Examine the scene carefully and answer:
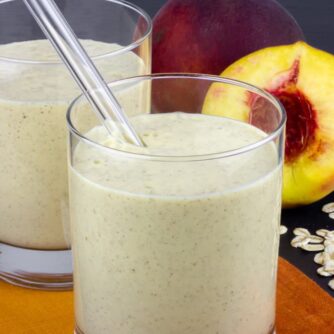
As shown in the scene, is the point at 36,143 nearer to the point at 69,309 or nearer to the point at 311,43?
the point at 69,309

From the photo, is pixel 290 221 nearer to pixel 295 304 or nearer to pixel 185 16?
pixel 295 304

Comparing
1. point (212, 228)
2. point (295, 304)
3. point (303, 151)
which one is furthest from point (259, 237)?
point (303, 151)

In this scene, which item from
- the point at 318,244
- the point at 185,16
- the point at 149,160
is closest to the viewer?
the point at 149,160

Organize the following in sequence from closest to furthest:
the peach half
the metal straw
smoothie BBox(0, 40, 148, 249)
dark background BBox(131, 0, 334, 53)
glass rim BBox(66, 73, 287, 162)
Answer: glass rim BBox(66, 73, 287, 162), the metal straw, smoothie BBox(0, 40, 148, 249), the peach half, dark background BBox(131, 0, 334, 53)

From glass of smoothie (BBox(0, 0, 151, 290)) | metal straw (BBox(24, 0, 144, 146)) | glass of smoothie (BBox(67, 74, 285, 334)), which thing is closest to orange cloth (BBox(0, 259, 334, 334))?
glass of smoothie (BBox(0, 0, 151, 290))

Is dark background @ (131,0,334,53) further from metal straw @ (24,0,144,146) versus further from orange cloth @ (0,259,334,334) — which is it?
metal straw @ (24,0,144,146)

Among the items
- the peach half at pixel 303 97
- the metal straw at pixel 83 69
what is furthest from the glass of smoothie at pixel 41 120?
the peach half at pixel 303 97
